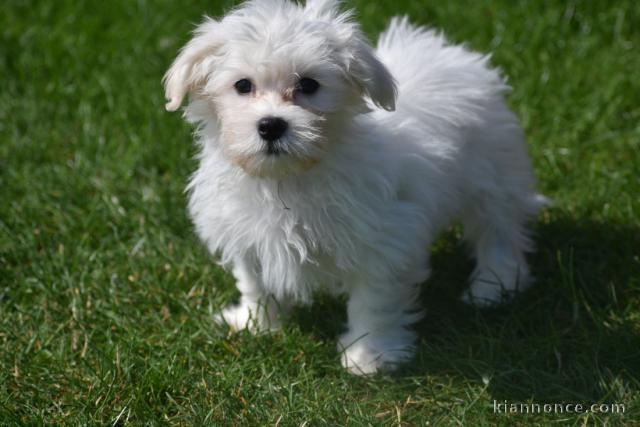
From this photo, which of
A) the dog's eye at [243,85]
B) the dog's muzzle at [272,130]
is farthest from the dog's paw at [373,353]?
the dog's eye at [243,85]

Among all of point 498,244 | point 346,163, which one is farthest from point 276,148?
point 498,244

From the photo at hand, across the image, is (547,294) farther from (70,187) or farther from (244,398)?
(70,187)

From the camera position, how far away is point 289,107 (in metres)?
3.32

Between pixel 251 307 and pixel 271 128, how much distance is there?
1.31m

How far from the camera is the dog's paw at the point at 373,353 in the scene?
3.99 metres

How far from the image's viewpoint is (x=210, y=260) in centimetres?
468

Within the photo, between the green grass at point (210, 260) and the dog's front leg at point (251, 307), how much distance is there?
83 millimetres

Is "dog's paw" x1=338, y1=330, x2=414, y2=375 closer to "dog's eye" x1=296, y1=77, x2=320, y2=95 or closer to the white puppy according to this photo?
the white puppy

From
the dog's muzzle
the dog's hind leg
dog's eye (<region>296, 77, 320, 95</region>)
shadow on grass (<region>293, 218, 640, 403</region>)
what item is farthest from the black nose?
the dog's hind leg

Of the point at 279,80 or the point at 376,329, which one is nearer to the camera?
the point at 279,80

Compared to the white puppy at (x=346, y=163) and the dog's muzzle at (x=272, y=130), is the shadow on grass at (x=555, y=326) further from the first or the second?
the dog's muzzle at (x=272, y=130)

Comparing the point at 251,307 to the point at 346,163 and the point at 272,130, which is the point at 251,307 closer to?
the point at 346,163

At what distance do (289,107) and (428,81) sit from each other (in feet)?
3.75

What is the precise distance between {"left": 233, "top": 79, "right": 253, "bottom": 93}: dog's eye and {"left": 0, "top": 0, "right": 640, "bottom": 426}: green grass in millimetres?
1271
